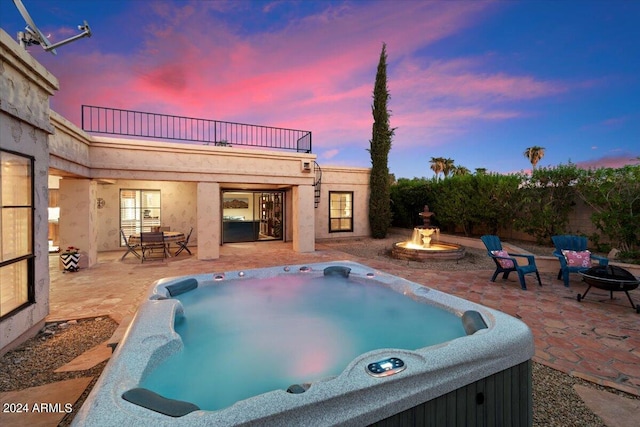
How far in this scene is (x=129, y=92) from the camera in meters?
9.36

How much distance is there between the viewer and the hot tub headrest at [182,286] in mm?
4297

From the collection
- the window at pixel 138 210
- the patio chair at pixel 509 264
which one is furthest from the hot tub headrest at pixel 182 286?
the window at pixel 138 210

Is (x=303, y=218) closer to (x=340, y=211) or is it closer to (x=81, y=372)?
(x=340, y=211)

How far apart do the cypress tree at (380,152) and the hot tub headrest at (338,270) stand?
25.3 feet

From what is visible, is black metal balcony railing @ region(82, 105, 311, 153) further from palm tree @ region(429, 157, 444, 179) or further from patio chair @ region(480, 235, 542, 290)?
palm tree @ region(429, 157, 444, 179)

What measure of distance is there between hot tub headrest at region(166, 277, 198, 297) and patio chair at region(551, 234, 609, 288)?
6.75m

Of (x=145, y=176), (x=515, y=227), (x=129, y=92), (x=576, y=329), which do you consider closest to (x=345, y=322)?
(x=576, y=329)

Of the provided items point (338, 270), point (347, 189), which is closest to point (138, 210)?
point (347, 189)

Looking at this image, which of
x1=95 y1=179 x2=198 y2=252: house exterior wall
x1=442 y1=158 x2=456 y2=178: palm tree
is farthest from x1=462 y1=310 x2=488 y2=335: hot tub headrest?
x1=442 y1=158 x2=456 y2=178: palm tree

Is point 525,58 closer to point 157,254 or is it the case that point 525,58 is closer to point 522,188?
point 522,188

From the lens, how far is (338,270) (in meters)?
5.67

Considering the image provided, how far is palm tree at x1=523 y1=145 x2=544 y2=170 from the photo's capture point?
24719mm

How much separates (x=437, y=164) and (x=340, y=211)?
19.6m

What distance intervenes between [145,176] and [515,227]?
11782mm
